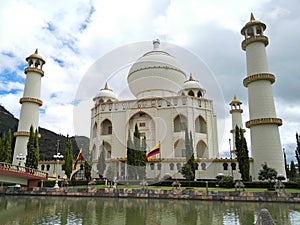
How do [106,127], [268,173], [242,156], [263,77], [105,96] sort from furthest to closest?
[105,96], [106,127], [263,77], [242,156], [268,173]

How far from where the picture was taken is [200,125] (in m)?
33.9

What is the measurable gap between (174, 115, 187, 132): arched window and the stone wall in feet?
49.3

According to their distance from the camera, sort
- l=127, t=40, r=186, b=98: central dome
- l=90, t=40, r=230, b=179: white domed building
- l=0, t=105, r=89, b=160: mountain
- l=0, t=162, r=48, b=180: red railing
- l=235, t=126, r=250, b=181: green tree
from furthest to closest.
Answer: l=0, t=105, r=89, b=160: mountain
l=127, t=40, r=186, b=98: central dome
l=90, t=40, r=230, b=179: white domed building
l=235, t=126, r=250, b=181: green tree
l=0, t=162, r=48, b=180: red railing

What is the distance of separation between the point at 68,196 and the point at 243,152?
15.1 meters

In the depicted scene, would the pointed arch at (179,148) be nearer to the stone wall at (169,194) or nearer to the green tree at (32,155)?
the stone wall at (169,194)

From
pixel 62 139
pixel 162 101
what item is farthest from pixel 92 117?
pixel 62 139

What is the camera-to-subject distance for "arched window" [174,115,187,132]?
3244 centimetres

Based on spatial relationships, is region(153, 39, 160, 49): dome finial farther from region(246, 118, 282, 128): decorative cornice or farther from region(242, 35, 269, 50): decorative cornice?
region(246, 118, 282, 128): decorative cornice

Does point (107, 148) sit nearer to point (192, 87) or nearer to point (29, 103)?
point (29, 103)

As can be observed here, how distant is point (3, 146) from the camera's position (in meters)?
27.1

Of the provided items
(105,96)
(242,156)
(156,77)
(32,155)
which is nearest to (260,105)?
(242,156)

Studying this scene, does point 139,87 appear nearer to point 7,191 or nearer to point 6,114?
point 7,191

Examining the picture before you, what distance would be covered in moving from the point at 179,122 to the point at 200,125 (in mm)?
2743

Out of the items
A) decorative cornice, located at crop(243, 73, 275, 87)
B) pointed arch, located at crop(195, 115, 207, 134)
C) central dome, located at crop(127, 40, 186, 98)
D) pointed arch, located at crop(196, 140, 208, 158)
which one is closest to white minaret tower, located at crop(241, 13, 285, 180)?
decorative cornice, located at crop(243, 73, 275, 87)
